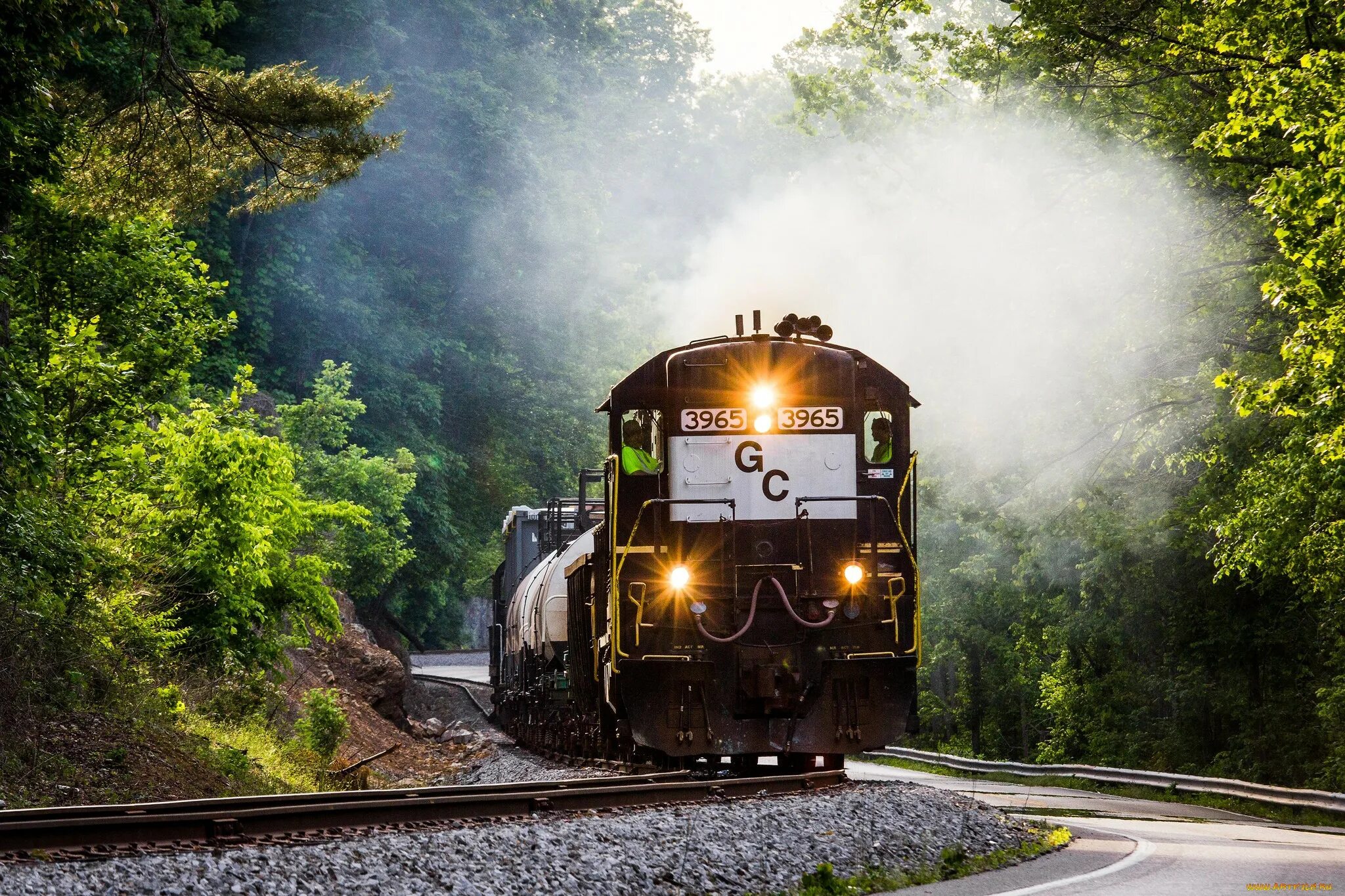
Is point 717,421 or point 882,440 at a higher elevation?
point 717,421

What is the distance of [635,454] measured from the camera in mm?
13414

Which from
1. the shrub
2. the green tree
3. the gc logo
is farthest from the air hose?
the green tree

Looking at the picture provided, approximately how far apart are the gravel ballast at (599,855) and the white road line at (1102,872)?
83 centimetres

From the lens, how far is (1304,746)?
79.9 feet

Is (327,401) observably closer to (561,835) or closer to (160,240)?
(160,240)

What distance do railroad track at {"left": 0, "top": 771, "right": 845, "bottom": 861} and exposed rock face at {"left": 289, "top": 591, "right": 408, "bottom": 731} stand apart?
18717mm

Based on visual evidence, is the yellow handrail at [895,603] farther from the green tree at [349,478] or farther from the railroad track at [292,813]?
the green tree at [349,478]

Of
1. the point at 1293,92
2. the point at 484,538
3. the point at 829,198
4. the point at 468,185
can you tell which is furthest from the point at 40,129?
the point at 484,538

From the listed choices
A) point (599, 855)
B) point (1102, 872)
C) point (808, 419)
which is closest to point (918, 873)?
point (1102, 872)

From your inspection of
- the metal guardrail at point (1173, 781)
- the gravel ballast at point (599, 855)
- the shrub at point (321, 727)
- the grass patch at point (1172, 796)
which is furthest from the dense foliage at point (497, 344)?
the gravel ballast at point (599, 855)

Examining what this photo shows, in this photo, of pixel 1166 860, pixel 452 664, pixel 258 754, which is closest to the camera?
pixel 1166 860

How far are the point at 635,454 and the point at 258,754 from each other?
286 inches

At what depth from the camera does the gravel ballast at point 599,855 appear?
20.8 feet

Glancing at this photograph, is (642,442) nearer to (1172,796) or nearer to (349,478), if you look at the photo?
(1172,796)
